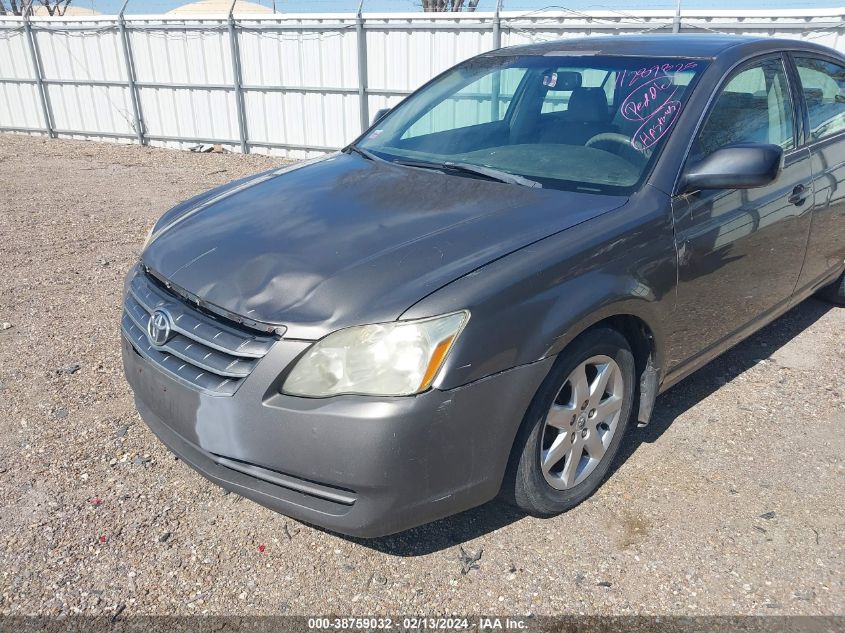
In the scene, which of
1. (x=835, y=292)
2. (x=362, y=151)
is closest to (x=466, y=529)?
(x=362, y=151)

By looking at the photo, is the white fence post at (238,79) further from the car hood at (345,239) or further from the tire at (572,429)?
the tire at (572,429)

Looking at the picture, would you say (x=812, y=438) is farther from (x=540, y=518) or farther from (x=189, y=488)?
(x=189, y=488)

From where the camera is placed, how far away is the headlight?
6.96ft

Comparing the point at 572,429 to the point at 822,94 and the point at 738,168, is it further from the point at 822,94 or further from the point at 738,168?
the point at 822,94

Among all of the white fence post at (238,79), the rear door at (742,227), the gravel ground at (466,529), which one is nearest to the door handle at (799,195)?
the rear door at (742,227)

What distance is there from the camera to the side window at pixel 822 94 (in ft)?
12.6

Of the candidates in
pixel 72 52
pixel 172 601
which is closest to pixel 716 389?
pixel 172 601

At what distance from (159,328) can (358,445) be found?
0.92 m

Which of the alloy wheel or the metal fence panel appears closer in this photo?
the alloy wheel

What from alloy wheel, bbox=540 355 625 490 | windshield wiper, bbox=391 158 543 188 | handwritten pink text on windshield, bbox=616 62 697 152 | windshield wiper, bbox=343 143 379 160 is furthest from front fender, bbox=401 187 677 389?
windshield wiper, bbox=343 143 379 160

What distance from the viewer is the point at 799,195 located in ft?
11.8

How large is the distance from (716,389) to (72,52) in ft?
48.8

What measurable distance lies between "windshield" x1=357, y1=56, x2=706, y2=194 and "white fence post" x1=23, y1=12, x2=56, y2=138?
45.4 feet

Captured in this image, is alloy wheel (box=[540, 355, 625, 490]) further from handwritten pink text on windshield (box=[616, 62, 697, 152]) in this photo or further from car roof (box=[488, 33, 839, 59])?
car roof (box=[488, 33, 839, 59])
